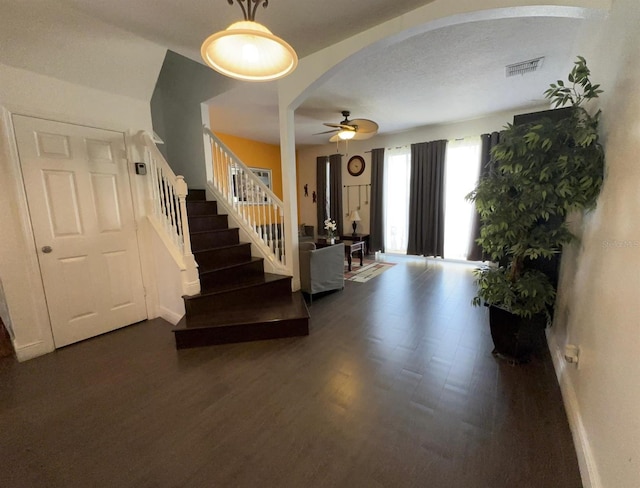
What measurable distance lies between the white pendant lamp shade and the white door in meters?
1.99

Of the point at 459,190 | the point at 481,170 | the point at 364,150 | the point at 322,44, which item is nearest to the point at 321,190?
the point at 364,150

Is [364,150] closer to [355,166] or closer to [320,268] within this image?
[355,166]

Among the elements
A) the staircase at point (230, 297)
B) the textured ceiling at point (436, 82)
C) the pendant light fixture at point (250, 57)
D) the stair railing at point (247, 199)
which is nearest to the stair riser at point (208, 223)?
the staircase at point (230, 297)

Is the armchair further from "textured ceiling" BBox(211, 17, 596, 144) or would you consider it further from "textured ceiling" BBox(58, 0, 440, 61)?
"textured ceiling" BBox(58, 0, 440, 61)

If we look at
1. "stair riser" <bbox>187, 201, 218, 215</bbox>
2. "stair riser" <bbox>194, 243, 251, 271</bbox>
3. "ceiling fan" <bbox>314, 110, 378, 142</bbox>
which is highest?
"ceiling fan" <bbox>314, 110, 378, 142</bbox>

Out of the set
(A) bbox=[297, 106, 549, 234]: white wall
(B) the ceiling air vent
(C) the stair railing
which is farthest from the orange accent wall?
(B) the ceiling air vent

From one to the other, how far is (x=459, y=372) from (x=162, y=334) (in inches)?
108

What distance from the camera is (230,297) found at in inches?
109

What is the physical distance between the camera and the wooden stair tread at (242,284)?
2637 millimetres

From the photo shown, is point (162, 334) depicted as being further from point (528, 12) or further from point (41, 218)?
point (528, 12)

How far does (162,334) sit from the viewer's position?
265cm

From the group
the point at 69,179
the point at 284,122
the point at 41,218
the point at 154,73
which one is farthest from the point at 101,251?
the point at 284,122

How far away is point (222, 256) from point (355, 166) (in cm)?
432

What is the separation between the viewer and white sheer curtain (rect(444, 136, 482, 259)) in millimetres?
4906
